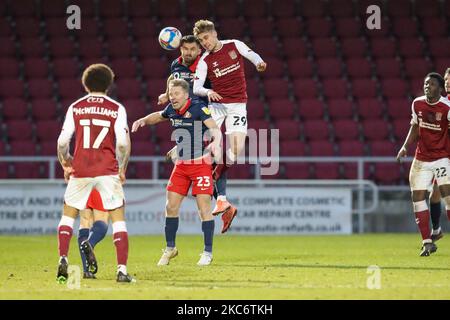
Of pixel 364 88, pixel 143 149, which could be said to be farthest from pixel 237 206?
pixel 364 88

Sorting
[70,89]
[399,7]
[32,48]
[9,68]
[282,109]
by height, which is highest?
[399,7]

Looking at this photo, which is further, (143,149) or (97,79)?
(143,149)

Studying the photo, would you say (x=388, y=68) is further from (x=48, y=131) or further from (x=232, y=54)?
(x=232, y=54)

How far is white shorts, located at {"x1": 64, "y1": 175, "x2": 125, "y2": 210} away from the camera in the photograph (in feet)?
26.9

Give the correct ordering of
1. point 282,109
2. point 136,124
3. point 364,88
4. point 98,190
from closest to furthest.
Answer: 1. point 98,190
2. point 136,124
3. point 282,109
4. point 364,88

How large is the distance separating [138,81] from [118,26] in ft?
6.85

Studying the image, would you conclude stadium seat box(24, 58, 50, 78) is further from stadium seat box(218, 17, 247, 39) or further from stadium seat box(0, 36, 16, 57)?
stadium seat box(218, 17, 247, 39)

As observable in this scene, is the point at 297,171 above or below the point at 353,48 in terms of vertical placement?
below

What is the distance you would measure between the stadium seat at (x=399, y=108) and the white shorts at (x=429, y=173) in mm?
8327

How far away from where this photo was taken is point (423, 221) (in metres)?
11.8

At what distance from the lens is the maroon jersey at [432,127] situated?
457 inches

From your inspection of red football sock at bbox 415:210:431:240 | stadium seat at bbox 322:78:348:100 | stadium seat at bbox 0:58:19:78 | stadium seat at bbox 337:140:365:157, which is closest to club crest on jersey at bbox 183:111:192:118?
red football sock at bbox 415:210:431:240

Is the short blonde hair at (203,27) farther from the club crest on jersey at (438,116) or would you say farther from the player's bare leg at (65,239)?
the player's bare leg at (65,239)

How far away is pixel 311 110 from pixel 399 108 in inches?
72.3
